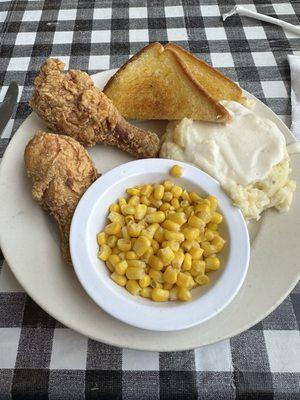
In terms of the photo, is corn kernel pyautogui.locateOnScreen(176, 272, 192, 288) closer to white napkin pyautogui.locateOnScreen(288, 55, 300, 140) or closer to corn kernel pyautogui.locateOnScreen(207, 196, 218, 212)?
corn kernel pyautogui.locateOnScreen(207, 196, 218, 212)

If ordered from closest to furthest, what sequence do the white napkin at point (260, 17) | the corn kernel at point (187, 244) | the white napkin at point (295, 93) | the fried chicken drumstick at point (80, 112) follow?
1. the corn kernel at point (187, 244)
2. the fried chicken drumstick at point (80, 112)
3. the white napkin at point (295, 93)
4. the white napkin at point (260, 17)

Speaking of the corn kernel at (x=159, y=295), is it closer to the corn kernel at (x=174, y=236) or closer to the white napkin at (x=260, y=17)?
the corn kernel at (x=174, y=236)

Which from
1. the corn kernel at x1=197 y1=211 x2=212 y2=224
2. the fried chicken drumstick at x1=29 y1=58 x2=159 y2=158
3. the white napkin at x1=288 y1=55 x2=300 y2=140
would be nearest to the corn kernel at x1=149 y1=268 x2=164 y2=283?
the corn kernel at x1=197 y1=211 x2=212 y2=224

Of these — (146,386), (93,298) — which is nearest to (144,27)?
(93,298)

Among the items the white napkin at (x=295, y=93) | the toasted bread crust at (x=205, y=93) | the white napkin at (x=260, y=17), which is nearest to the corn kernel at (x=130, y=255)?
the toasted bread crust at (x=205, y=93)

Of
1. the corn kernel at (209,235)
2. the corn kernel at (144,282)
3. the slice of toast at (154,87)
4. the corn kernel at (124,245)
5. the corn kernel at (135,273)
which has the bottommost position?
the corn kernel at (144,282)

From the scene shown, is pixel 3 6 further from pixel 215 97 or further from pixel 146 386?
pixel 146 386

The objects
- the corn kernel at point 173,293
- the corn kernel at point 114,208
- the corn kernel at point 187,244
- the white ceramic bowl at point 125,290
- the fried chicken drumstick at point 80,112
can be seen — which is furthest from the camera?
the fried chicken drumstick at point 80,112
